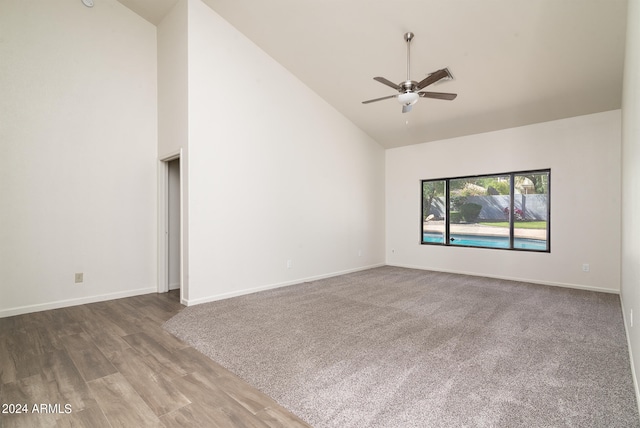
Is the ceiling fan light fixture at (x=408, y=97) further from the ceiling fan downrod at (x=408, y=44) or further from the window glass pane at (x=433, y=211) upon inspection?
the window glass pane at (x=433, y=211)

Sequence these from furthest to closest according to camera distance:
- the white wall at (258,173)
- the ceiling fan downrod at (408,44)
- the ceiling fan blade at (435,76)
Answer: the white wall at (258,173), the ceiling fan downrod at (408,44), the ceiling fan blade at (435,76)

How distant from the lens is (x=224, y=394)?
1999 mm

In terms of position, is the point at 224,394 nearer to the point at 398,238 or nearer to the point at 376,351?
the point at 376,351

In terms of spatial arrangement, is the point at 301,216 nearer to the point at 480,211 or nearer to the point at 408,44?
the point at 408,44

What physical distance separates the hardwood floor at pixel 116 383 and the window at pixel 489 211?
5.57 m

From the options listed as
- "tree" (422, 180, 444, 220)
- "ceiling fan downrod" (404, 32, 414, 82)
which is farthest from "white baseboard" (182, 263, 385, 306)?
"ceiling fan downrod" (404, 32, 414, 82)

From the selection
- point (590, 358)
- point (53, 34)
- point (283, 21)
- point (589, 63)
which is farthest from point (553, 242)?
point (53, 34)

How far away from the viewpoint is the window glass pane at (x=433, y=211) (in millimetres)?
6715

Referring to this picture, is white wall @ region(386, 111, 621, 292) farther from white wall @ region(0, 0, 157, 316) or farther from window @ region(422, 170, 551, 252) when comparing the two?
white wall @ region(0, 0, 157, 316)

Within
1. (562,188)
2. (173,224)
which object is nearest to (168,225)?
(173,224)

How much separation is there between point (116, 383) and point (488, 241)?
6.28m

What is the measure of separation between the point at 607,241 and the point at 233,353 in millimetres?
5670

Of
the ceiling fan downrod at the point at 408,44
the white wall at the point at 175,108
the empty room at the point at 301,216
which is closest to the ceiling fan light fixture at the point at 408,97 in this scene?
the empty room at the point at 301,216

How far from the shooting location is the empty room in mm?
2070
